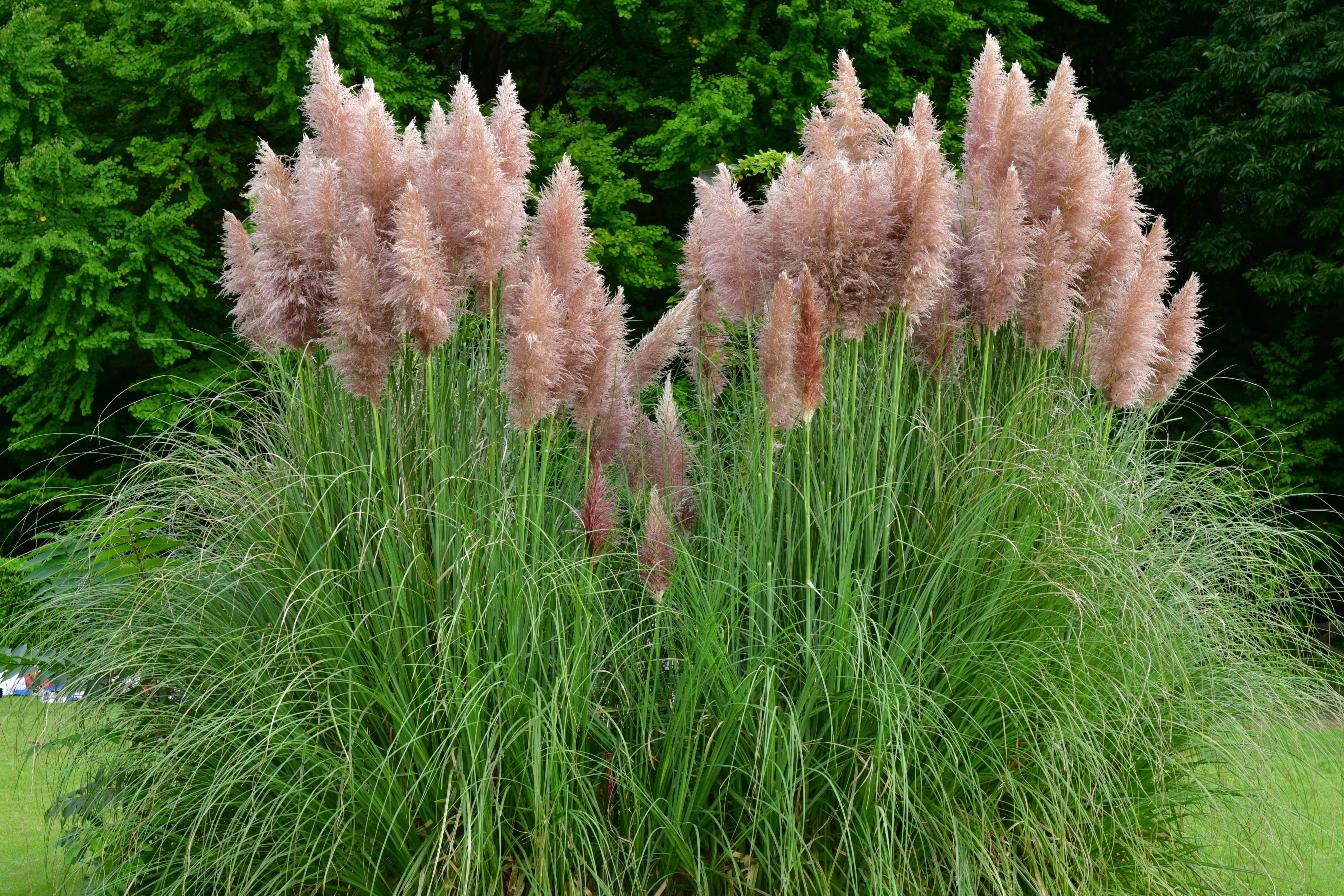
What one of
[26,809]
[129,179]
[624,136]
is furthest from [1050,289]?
[129,179]

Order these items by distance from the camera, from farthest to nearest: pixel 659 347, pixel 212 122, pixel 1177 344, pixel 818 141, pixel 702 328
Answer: pixel 212 122, pixel 1177 344, pixel 702 328, pixel 818 141, pixel 659 347

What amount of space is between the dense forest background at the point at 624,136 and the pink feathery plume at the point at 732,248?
724 centimetres

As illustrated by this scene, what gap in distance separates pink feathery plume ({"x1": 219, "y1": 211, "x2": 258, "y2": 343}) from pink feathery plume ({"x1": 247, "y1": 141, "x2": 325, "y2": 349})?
0.89ft

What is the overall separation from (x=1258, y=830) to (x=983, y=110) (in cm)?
258

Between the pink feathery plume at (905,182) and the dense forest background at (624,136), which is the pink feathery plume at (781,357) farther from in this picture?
the dense forest background at (624,136)

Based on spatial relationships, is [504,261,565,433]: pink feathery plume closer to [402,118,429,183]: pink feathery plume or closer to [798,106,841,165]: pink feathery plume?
[402,118,429,183]: pink feathery plume

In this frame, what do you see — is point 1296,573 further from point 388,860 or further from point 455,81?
point 455,81

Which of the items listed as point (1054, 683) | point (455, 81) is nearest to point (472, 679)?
point (1054, 683)

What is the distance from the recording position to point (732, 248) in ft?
12.6

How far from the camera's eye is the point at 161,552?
4539 millimetres

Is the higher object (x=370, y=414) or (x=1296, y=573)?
(x=370, y=414)

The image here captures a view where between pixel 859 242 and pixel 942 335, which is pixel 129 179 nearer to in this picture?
pixel 942 335

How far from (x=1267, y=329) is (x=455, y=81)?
10518 millimetres

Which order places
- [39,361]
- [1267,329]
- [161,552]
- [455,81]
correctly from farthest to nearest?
1. [455,81]
2. [1267,329]
3. [39,361]
4. [161,552]
